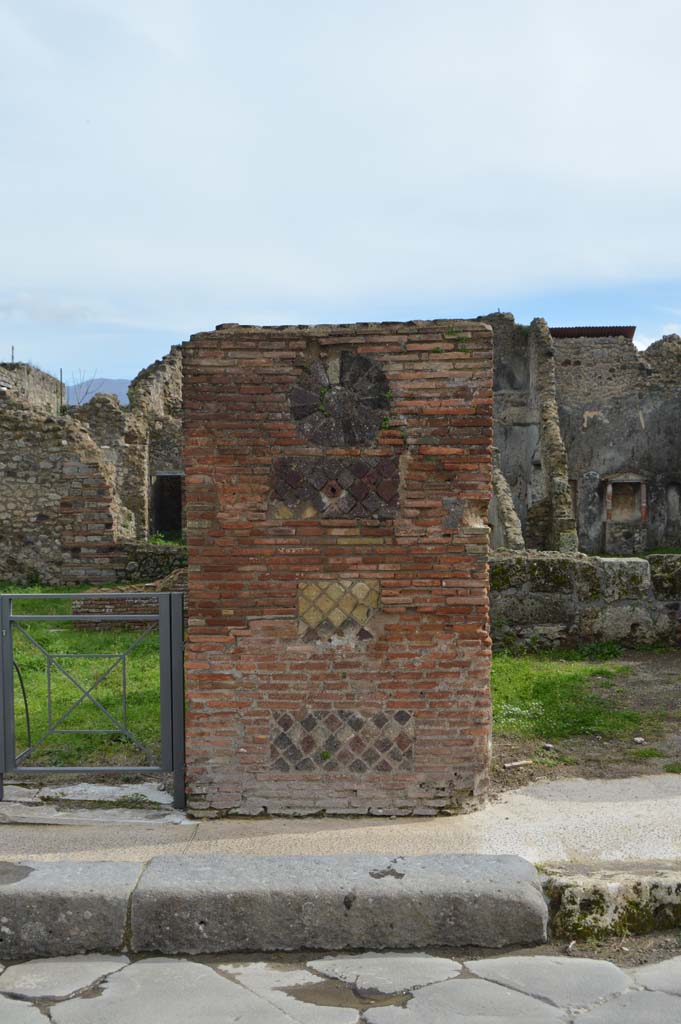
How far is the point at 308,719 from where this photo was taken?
4.25m

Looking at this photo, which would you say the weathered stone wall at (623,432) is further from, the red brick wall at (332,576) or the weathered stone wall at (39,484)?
the red brick wall at (332,576)

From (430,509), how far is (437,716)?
1.00 m

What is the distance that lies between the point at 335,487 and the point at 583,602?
4.84m

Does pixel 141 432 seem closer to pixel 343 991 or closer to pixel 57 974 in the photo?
pixel 57 974

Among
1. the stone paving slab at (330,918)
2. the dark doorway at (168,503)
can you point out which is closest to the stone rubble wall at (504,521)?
the stone paving slab at (330,918)

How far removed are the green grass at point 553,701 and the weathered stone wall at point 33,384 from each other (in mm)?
14296

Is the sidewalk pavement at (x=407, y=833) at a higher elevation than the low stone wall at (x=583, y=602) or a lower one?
lower

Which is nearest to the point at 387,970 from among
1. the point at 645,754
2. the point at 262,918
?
the point at 262,918

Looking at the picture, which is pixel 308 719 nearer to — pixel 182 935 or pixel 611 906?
pixel 182 935

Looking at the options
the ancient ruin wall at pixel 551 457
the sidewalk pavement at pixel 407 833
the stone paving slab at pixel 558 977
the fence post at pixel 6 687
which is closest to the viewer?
the stone paving slab at pixel 558 977

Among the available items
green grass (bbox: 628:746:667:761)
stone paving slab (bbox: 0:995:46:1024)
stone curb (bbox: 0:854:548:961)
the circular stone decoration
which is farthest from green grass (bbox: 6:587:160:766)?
green grass (bbox: 628:746:667:761)

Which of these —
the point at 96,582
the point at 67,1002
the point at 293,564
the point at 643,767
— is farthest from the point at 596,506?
the point at 67,1002

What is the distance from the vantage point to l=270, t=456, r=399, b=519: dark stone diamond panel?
13.9ft

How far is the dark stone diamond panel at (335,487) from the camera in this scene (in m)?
4.23
